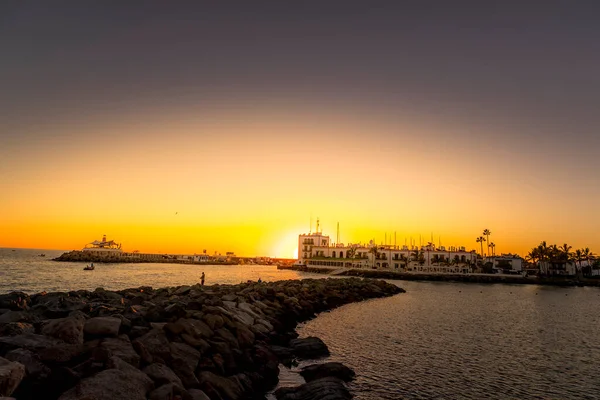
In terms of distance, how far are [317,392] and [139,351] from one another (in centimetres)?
610

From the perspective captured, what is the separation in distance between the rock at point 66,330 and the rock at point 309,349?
1103 cm

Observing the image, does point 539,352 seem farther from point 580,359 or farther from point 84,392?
point 84,392

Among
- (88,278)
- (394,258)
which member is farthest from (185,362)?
(394,258)

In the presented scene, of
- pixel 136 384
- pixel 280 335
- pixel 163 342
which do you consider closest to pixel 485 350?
pixel 280 335

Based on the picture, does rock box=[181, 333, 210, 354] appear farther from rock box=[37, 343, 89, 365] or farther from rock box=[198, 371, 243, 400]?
rock box=[37, 343, 89, 365]

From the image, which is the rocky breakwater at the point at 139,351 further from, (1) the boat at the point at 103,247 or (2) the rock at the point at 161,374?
(1) the boat at the point at 103,247

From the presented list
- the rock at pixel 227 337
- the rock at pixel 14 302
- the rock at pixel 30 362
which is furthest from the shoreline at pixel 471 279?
the rock at pixel 30 362

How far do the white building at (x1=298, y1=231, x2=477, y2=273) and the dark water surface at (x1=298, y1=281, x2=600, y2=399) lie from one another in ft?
326

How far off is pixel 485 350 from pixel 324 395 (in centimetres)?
1527

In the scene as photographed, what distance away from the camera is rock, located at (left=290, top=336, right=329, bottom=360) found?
19.7 meters

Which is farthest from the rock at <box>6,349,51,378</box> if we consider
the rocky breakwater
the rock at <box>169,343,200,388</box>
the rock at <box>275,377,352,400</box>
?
the rock at <box>275,377,352,400</box>

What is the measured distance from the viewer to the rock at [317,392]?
13.2 metres

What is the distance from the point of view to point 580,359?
74.8ft

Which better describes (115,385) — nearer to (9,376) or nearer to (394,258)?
(9,376)
